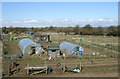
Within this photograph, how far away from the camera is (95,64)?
A: 13.7 meters

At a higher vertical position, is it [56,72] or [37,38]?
[37,38]

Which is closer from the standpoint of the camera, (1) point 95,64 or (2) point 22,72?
(2) point 22,72

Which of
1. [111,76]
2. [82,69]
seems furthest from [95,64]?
[111,76]

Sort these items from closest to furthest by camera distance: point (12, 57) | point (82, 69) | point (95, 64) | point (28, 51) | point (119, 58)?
1. point (82, 69)
2. point (95, 64)
3. point (12, 57)
4. point (119, 58)
5. point (28, 51)

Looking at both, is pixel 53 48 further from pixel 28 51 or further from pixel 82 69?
pixel 82 69

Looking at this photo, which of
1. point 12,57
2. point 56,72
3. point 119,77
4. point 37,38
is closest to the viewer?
point 119,77

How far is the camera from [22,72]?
1124 cm

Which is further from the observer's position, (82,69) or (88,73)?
(82,69)

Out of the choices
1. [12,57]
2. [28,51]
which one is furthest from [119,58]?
[12,57]

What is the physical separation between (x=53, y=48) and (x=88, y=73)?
6.52 metres

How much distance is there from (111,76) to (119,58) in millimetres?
6488

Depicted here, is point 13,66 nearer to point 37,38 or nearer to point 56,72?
point 56,72

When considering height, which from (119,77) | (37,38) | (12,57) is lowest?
(119,77)

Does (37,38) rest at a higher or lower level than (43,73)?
higher
